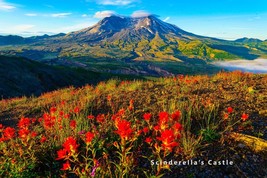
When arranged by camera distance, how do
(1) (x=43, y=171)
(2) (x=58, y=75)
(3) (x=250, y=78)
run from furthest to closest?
(2) (x=58, y=75), (3) (x=250, y=78), (1) (x=43, y=171)

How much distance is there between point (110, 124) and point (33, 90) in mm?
43983

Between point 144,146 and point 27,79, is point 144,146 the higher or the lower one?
the higher one

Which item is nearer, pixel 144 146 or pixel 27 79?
pixel 144 146

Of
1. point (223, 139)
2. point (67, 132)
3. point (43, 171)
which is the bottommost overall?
point (43, 171)

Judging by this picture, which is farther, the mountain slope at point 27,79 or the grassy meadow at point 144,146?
the mountain slope at point 27,79

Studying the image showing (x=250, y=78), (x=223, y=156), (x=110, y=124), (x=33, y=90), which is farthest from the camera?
(x=33, y=90)

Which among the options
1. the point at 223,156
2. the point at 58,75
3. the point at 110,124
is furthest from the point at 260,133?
the point at 58,75

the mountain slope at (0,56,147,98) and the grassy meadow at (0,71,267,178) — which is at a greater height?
the grassy meadow at (0,71,267,178)

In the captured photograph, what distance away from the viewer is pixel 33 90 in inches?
1827

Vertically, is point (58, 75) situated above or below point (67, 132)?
below

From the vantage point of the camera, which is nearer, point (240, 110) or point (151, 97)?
point (240, 110)

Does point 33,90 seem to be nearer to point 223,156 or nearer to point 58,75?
point 58,75

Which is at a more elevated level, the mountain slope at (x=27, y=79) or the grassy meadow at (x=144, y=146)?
the grassy meadow at (x=144, y=146)

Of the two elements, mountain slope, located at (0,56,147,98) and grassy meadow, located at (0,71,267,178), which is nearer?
grassy meadow, located at (0,71,267,178)
